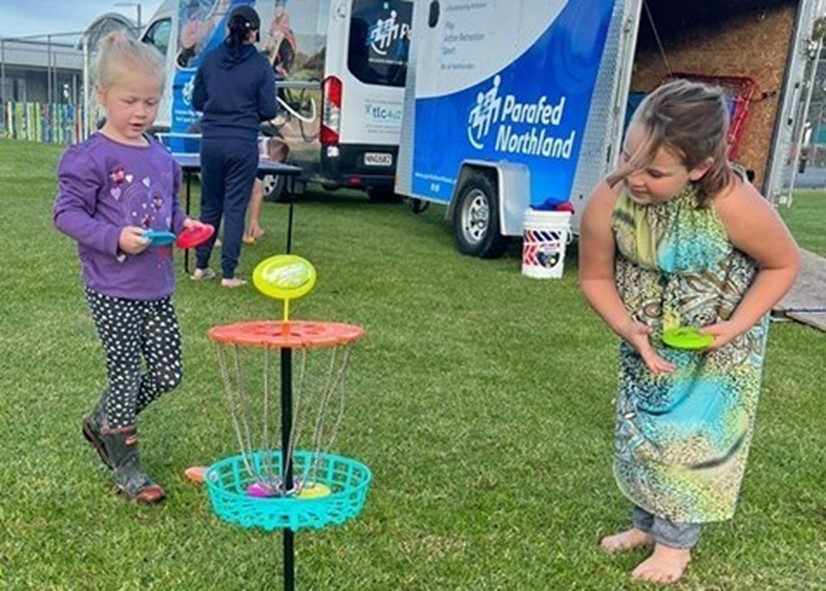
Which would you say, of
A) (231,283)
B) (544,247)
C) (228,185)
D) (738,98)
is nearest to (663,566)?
(231,283)

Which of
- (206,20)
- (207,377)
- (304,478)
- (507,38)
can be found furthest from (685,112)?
(206,20)

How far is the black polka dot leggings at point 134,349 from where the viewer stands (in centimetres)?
259

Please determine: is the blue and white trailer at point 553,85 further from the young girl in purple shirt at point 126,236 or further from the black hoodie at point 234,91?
the young girl in purple shirt at point 126,236

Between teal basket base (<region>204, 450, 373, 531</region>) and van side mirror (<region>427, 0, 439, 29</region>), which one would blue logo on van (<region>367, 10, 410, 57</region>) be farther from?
teal basket base (<region>204, 450, 373, 531</region>)

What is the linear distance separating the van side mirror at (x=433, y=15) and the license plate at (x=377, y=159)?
194 centimetres

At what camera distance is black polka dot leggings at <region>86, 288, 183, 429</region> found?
259 cm

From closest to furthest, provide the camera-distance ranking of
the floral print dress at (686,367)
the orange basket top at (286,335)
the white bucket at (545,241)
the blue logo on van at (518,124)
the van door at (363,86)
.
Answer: the orange basket top at (286,335) → the floral print dress at (686,367) → the white bucket at (545,241) → the blue logo on van at (518,124) → the van door at (363,86)

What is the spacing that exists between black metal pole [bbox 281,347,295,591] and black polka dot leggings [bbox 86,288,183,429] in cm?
95

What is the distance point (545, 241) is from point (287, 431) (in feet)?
16.9

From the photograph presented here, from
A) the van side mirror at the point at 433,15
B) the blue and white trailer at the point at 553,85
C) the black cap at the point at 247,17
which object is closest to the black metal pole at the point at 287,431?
the black cap at the point at 247,17

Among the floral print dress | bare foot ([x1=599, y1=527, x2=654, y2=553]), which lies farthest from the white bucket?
the floral print dress

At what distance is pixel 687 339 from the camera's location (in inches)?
84.0

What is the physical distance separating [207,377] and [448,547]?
173cm

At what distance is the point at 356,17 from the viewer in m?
9.53
